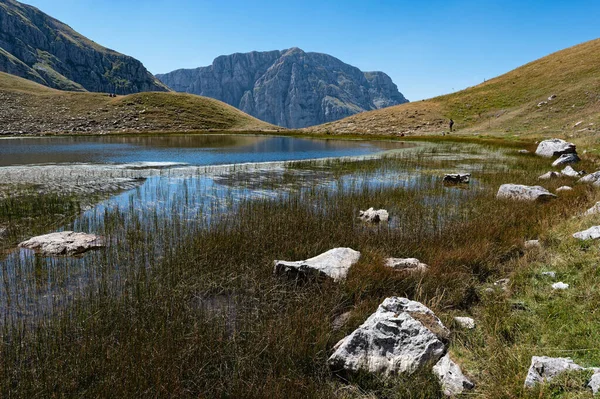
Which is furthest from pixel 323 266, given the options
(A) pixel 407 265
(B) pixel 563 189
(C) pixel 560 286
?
(B) pixel 563 189

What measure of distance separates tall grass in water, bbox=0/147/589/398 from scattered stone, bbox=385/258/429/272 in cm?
30

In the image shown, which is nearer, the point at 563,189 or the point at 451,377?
the point at 451,377

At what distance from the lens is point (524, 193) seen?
15.5m

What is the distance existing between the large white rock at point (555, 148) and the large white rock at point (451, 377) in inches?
1225

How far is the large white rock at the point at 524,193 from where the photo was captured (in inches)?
597

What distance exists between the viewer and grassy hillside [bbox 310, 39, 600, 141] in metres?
52.9

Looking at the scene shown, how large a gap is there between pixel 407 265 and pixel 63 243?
8.94m

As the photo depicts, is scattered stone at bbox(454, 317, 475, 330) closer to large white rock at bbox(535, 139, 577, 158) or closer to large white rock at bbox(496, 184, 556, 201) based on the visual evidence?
large white rock at bbox(496, 184, 556, 201)

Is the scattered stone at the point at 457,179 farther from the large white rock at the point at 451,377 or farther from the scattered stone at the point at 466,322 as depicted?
the large white rock at the point at 451,377

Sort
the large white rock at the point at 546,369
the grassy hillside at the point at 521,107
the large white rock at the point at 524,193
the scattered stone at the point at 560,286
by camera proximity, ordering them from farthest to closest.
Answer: the grassy hillside at the point at 521,107, the large white rock at the point at 524,193, the scattered stone at the point at 560,286, the large white rock at the point at 546,369

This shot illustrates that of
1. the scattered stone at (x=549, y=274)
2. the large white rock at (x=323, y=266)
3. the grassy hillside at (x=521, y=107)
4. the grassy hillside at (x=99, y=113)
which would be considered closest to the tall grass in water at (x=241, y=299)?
the large white rock at (x=323, y=266)

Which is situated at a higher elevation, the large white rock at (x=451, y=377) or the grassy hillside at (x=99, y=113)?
the grassy hillside at (x=99, y=113)

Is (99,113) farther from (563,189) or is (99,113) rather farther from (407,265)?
(407,265)

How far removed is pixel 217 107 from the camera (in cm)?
12544
